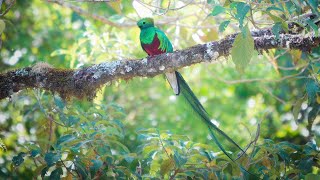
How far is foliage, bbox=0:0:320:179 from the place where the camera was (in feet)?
10.1

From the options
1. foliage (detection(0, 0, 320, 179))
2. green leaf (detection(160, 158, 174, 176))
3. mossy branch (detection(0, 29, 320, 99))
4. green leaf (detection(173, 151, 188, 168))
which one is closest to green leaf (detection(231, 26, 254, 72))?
foliage (detection(0, 0, 320, 179))

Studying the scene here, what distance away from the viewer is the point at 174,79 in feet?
11.0

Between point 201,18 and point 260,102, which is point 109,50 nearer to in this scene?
point 201,18

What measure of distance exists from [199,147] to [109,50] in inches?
65.7

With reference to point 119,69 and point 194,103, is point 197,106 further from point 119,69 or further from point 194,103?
point 119,69

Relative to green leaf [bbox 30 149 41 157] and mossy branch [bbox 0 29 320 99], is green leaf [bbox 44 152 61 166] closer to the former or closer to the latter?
green leaf [bbox 30 149 41 157]

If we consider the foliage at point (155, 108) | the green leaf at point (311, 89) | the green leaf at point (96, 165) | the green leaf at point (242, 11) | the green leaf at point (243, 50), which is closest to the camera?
the green leaf at point (242, 11)

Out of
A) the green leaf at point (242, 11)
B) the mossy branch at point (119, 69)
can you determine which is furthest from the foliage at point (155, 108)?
the mossy branch at point (119, 69)

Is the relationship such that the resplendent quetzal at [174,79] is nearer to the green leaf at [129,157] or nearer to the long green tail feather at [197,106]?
the long green tail feather at [197,106]

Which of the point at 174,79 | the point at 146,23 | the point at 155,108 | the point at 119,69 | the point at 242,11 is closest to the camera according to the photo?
Answer: the point at 242,11

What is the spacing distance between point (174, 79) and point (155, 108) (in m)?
3.70

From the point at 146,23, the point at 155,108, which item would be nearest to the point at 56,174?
the point at 146,23

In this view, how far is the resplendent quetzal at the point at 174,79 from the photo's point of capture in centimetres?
330

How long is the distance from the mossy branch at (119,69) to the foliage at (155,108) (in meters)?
0.13
